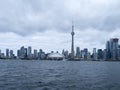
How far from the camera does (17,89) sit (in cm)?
5038

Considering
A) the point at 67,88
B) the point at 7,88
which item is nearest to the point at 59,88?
the point at 67,88

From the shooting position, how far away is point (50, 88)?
52219 mm

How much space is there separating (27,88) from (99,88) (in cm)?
1398

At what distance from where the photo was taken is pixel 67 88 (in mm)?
53062

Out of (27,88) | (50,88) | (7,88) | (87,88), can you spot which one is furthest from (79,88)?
(7,88)

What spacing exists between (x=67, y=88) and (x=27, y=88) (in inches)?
307

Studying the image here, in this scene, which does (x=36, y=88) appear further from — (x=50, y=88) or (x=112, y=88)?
(x=112, y=88)

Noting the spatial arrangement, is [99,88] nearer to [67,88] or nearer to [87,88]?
[87,88]

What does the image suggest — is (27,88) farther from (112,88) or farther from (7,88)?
(112,88)

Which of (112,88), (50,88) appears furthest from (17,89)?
(112,88)

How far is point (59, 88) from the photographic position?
173ft

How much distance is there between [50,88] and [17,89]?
20.8 feet

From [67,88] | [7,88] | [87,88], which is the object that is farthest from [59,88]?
[7,88]

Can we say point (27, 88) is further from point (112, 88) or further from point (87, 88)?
point (112, 88)
